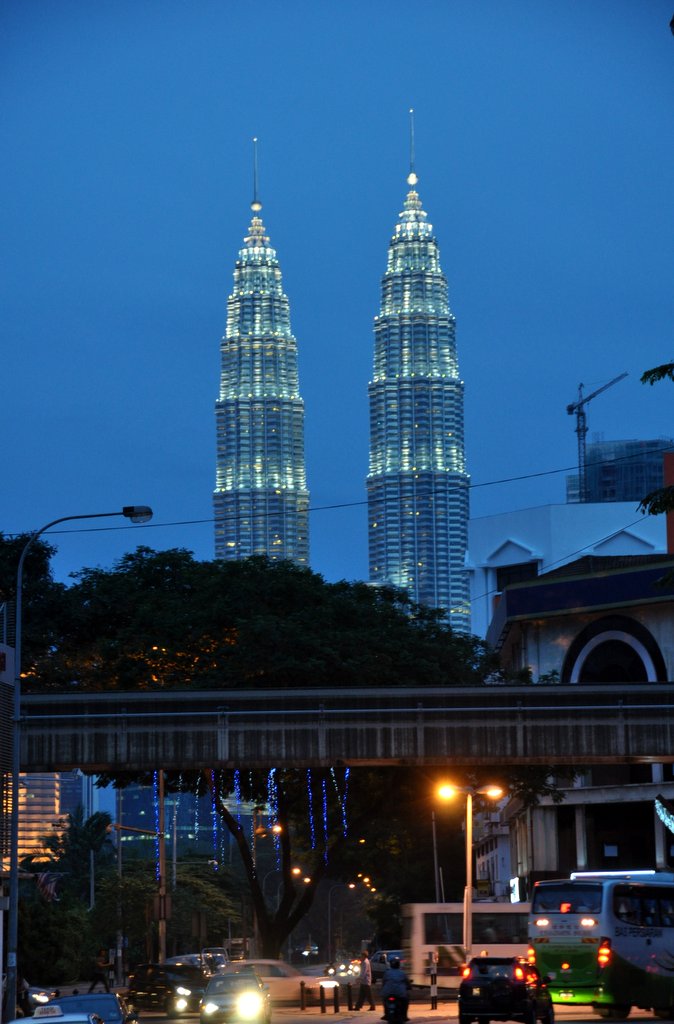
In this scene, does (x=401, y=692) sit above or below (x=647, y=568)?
below

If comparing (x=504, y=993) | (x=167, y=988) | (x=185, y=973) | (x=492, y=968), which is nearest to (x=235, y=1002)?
(x=492, y=968)

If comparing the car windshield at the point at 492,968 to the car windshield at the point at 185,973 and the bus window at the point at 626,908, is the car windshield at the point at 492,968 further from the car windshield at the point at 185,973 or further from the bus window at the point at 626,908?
the car windshield at the point at 185,973

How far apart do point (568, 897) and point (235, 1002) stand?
8418 mm

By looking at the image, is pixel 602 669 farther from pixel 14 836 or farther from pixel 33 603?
pixel 14 836

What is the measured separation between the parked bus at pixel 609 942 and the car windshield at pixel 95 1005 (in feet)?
39.2

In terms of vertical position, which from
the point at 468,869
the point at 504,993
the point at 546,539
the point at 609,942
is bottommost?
the point at 504,993

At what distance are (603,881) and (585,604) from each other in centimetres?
4631

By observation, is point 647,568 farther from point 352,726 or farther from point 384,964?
point 352,726

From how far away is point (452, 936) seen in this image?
61.1 metres

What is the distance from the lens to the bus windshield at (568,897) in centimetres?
3903

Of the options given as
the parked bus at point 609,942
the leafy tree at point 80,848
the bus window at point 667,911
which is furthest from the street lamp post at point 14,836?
the leafy tree at point 80,848

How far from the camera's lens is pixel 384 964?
237 ft

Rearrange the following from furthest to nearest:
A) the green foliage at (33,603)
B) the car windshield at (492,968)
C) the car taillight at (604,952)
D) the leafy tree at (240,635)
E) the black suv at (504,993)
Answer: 1. the green foliage at (33,603)
2. the leafy tree at (240,635)
3. the car taillight at (604,952)
4. the car windshield at (492,968)
5. the black suv at (504,993)

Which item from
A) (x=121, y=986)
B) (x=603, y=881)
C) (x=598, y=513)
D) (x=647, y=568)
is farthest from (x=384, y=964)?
(x=598, y=513)
